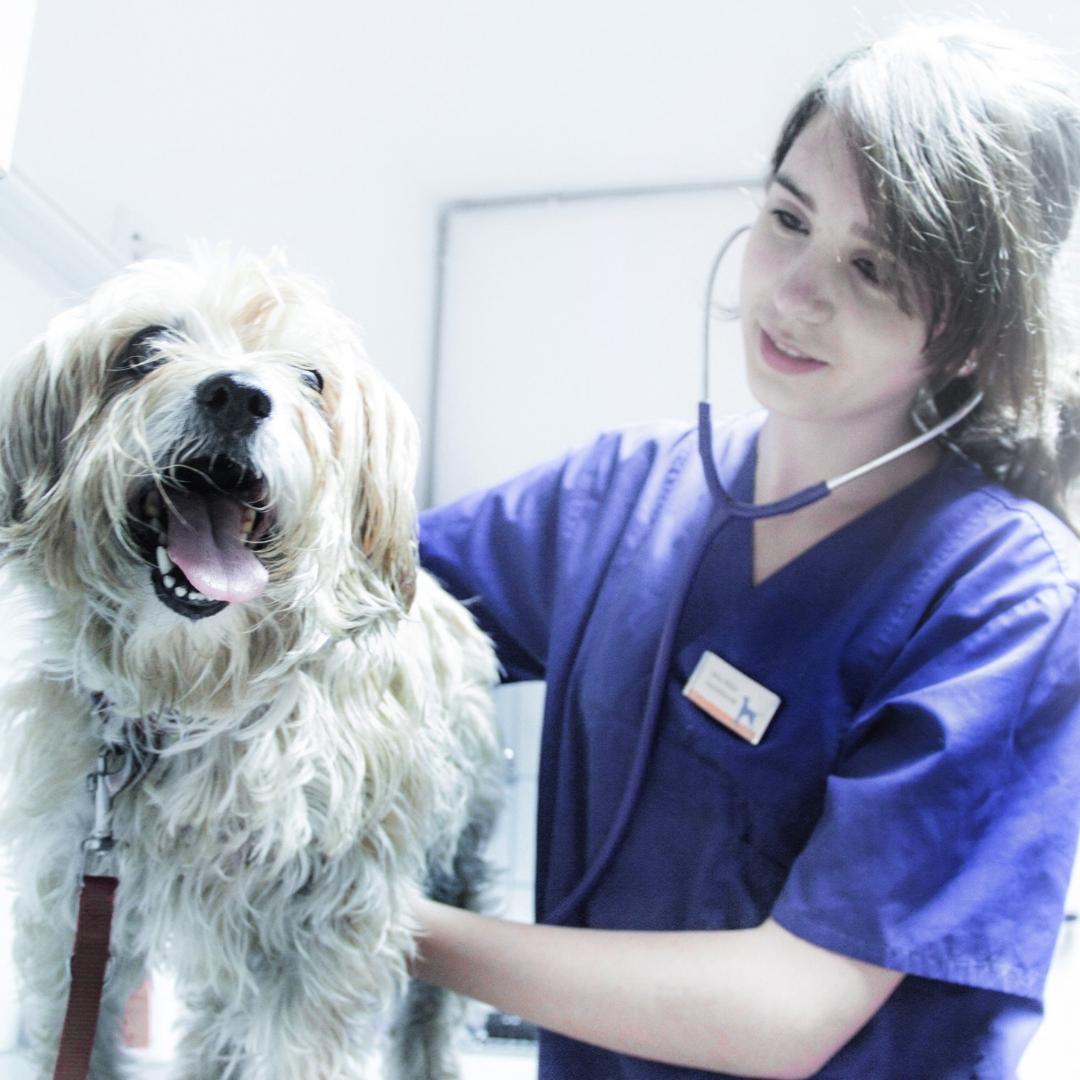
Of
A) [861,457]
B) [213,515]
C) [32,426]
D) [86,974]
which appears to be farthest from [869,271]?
[86,974]

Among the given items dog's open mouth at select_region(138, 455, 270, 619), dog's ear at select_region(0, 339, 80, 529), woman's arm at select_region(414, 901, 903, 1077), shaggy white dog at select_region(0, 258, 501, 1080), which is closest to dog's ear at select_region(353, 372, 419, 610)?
shaggy white dog at select_region(0, 258, 501, 1080)

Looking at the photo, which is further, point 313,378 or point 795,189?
point 795,189

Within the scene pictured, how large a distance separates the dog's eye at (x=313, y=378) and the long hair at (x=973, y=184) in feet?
1.58

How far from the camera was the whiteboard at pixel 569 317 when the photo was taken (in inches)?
57.5

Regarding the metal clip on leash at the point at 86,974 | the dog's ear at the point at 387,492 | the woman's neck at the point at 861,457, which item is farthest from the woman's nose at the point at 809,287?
the metal clip on leash at the point at 86,974

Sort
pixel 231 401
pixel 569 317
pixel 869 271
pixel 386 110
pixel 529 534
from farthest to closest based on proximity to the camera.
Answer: pixel 569 317 < pixel 386 110 < pixel 529 534 < pixel 869 271 < pixel 231 401

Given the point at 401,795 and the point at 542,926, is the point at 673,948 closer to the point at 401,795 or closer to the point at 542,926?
the point at 542,926

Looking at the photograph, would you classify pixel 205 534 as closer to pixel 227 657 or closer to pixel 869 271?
pixel 227 657

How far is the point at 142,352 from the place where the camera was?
2.61ft

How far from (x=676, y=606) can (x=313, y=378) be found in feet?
1.34

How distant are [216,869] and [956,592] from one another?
64cm

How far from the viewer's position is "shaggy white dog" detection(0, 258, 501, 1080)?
73cm

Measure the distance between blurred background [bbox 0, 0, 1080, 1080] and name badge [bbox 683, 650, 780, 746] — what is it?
29cm

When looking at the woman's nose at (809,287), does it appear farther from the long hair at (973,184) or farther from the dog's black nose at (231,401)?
the dog's black nose at (231,401)
